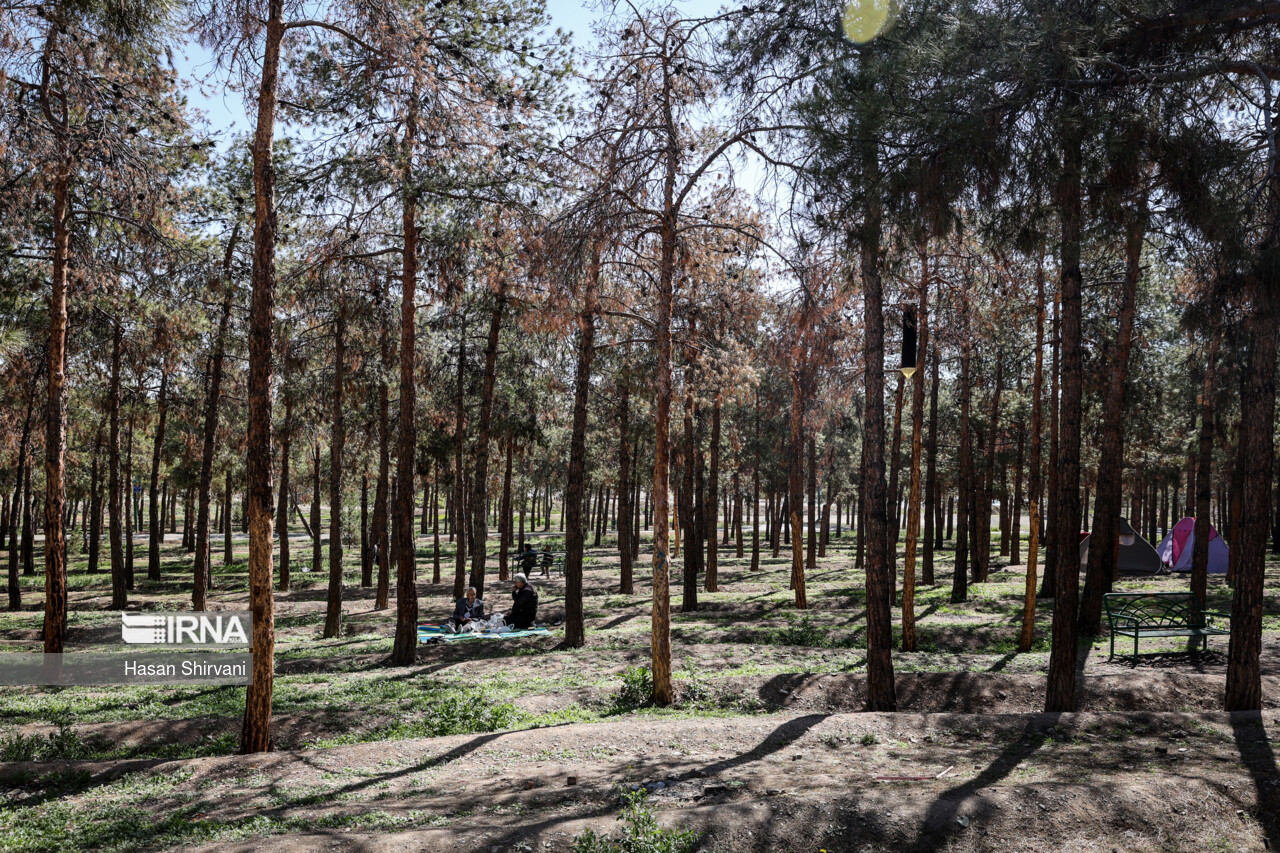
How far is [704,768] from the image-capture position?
7410mm

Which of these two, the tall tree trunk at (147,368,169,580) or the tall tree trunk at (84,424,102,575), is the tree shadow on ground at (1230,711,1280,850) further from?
the tall tree trunk at (84,424,102,575)

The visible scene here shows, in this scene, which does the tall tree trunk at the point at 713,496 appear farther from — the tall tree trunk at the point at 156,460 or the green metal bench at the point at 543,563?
the tall tree trunk at the point at 156,460

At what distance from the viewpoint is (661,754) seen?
8.05 m

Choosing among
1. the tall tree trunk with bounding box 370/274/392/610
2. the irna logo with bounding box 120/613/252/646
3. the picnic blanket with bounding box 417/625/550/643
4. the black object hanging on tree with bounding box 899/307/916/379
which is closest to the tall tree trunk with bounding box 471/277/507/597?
the picnic blanket with bounding box 417/625/550/643

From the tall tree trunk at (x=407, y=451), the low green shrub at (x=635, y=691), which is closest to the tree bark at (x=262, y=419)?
the tall tree trunk at (x=407, y=451)

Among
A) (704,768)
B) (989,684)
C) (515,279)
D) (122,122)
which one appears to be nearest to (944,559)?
(989,684)

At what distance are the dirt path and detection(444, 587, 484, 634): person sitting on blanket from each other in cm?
705

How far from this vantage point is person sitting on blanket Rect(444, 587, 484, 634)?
15.9 meters

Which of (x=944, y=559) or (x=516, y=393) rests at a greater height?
(x=516, y=393)

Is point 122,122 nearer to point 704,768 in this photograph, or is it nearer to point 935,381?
point 704,768

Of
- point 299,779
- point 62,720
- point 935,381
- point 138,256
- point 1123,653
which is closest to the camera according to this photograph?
point 299,779

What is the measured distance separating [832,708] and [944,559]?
2874cm

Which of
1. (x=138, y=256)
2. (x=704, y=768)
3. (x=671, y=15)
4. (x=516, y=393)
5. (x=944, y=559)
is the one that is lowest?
(x=944, y=559)

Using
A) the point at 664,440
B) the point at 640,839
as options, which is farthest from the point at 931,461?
the point at 640,839
